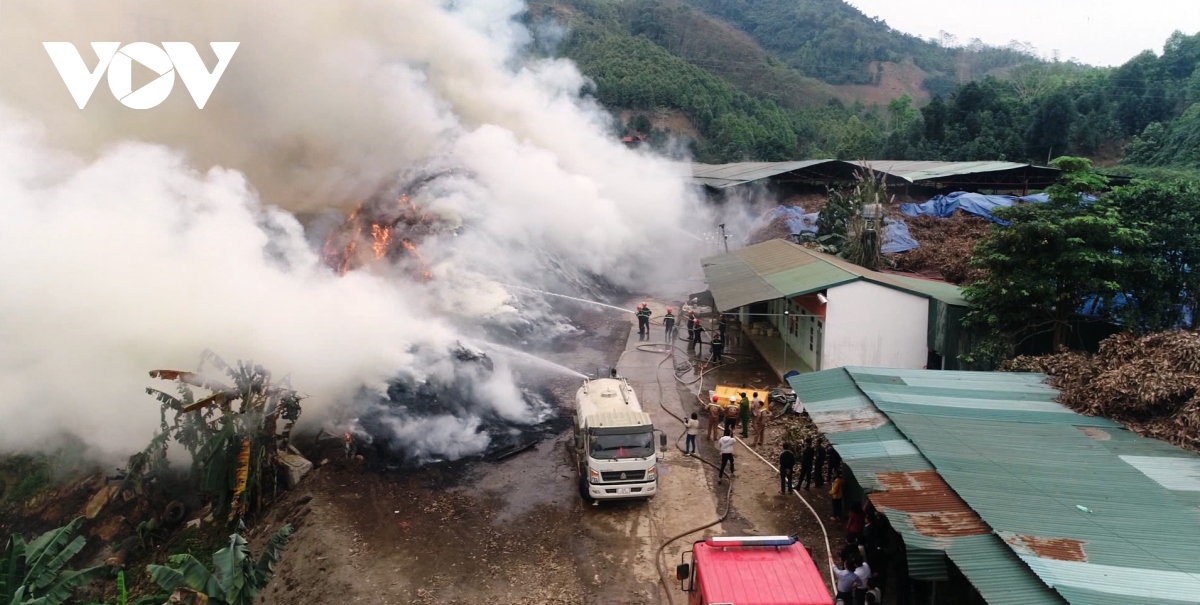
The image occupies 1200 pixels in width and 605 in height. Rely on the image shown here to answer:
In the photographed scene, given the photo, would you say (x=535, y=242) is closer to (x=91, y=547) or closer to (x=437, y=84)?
(x=437, y=84)

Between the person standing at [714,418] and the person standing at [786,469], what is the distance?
2.44 metres

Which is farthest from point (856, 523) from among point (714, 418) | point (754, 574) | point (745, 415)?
point (714, 418)

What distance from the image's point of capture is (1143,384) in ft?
35.9

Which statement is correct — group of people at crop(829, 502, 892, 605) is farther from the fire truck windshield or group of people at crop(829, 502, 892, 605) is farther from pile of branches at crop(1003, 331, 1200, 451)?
pile of branches at crop(1003, 331, 1200, 451)

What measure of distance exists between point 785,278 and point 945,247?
9.50 meters

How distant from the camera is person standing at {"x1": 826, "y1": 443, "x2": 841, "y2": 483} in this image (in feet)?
44.1

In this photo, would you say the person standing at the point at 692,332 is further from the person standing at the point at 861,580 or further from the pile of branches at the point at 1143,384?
the person standing at the point at 861,580

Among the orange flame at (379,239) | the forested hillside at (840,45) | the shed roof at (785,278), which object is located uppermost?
the forested hillside at (840,45)

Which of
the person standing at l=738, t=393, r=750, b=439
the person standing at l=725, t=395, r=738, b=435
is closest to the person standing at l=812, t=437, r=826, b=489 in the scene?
the person standing at l=725, t=395, r=738, b=435

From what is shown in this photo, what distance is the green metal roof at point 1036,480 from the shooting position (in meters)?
6.99

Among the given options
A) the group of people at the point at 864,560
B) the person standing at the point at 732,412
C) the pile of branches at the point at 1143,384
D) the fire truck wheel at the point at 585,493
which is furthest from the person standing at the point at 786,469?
the pile of branches at the point at 1143,384

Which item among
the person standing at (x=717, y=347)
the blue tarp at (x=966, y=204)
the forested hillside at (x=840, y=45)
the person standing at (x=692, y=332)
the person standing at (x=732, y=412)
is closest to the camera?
the person standing at (x=732, y=412)

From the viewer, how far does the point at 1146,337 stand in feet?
40.4

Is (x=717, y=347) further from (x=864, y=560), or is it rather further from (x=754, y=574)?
(x=754, y=574)
